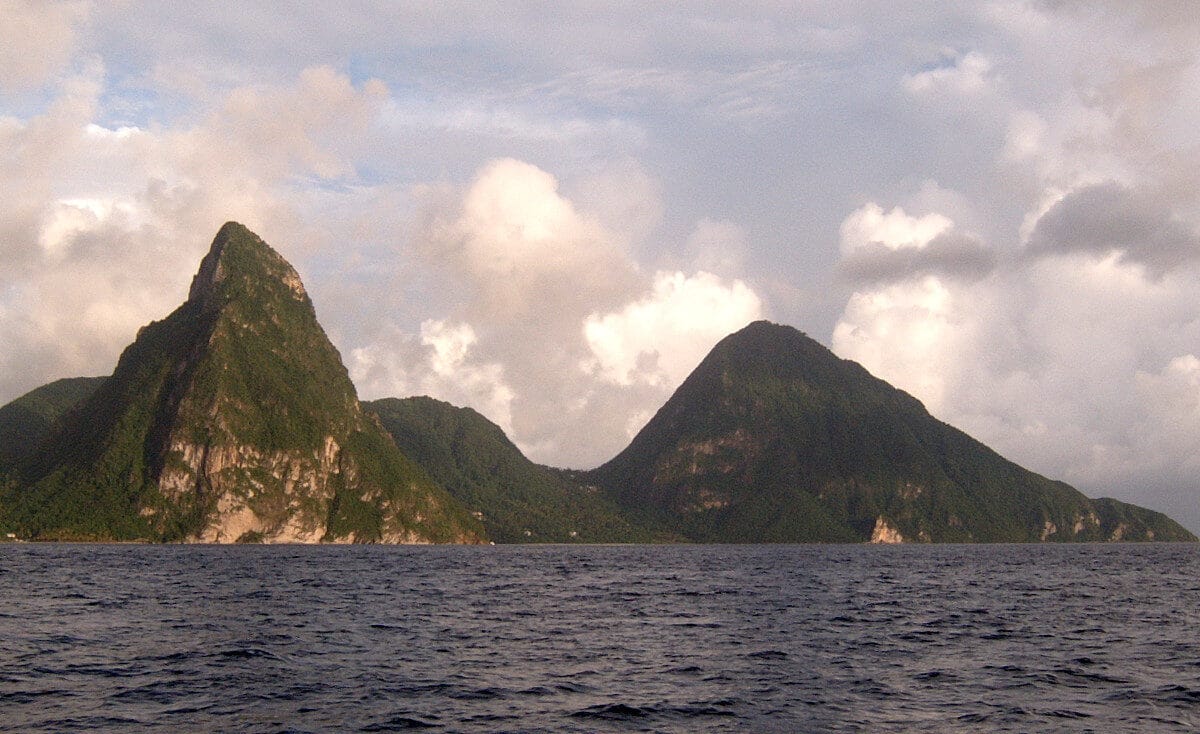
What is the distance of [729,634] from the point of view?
210 ft

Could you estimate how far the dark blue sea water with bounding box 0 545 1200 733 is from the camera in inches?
1478

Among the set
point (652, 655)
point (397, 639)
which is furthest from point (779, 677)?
point (397, 639)

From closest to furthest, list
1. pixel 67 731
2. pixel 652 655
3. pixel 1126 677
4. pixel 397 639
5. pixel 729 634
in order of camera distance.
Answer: pixel 67 731 < pixel 1126 677 < pixel 652 655 < pixel 397 639 < pixel 729 634

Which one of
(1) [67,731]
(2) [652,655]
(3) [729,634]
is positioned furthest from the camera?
(3) [729,634]

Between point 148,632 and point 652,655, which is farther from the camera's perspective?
point 148,632

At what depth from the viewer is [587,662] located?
51562mm

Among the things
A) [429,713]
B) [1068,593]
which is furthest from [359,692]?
[1068,593]

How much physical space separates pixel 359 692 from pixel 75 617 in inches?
1386

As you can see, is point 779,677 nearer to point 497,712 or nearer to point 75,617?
point 497,712

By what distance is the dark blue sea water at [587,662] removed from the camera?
1478 inches

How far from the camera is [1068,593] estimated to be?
105 metres

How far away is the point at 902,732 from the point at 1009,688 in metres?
11.7

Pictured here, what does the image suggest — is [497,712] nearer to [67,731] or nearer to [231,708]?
[231,708]

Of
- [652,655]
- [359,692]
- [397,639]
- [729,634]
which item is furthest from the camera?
[729,634]
